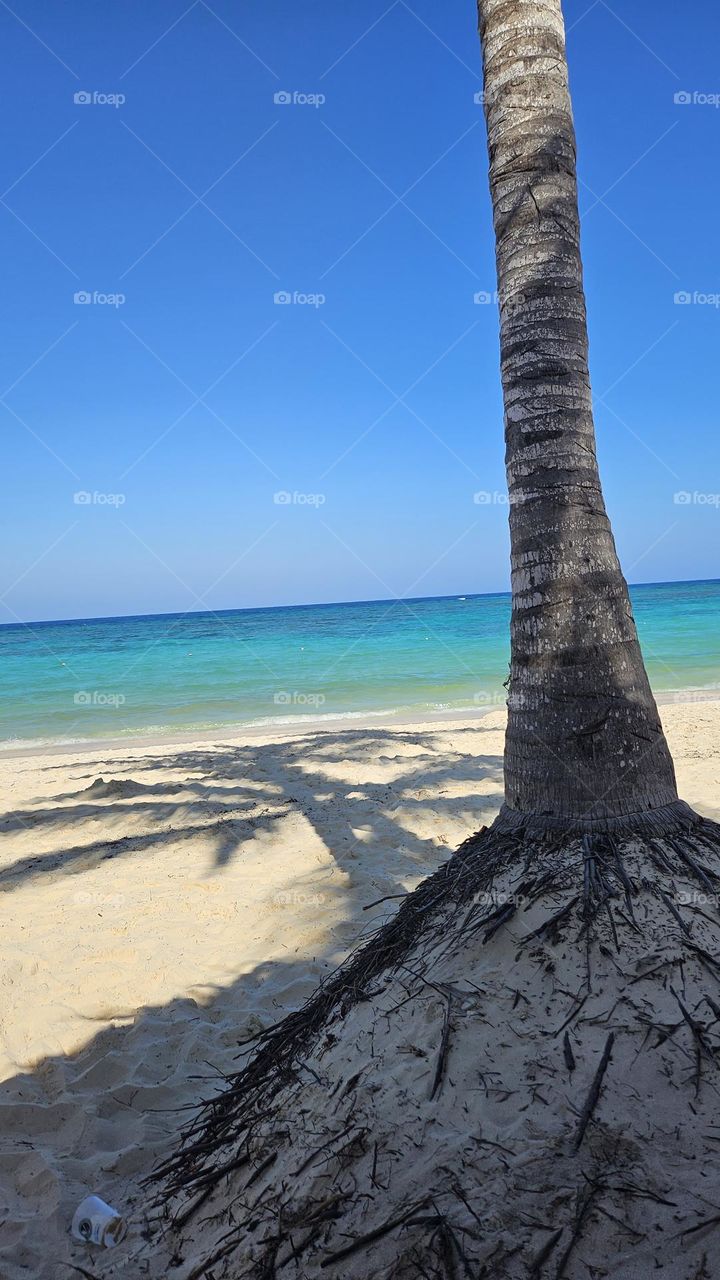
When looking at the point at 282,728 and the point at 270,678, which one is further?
the point at 270,678

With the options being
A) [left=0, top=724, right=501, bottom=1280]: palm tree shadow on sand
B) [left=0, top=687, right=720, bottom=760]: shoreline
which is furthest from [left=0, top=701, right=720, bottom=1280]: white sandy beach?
[left=0, top=687, right=720, bottom=760]: shoreline

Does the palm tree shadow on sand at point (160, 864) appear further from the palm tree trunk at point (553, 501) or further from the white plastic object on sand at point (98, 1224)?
the palm tree trunk at point (553, 501)

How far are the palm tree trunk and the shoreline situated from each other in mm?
10647

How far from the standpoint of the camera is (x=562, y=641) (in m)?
2.79

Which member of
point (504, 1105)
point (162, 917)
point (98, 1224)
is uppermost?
point (504, 1105)

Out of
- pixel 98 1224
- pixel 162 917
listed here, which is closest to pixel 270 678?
pixel 162 917

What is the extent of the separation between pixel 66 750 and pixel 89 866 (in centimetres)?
834

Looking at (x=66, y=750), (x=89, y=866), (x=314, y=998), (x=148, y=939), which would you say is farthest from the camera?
(x=66, y=750)

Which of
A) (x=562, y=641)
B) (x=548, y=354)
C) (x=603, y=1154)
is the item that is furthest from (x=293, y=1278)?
(x=548, y=354)

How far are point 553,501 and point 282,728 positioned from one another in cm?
1301

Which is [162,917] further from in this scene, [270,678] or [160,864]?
[270,678]

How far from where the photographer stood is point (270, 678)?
80.4 feet

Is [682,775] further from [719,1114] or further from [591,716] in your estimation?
[719,1114]

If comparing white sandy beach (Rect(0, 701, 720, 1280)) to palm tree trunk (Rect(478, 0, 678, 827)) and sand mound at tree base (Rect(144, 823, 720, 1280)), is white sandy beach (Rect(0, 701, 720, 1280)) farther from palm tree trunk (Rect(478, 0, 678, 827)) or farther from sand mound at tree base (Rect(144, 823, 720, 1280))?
palm tree trunk (Rect(478, 0, 678, 827))
